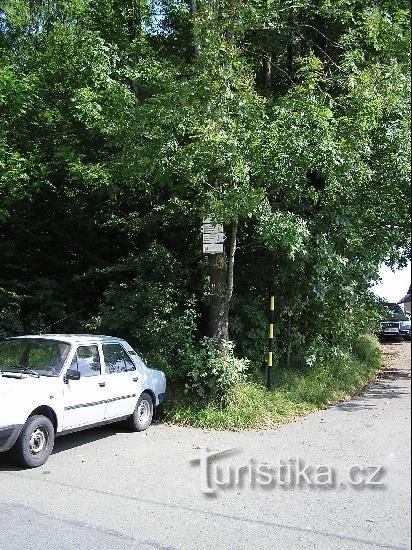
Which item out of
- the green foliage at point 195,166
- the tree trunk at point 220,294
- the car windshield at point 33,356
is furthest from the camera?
the tree trunk at point 220,294

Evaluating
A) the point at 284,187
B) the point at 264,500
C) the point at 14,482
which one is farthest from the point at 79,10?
the point at 264,500

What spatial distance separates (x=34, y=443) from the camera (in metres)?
6.89

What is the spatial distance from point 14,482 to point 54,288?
26.2 feet

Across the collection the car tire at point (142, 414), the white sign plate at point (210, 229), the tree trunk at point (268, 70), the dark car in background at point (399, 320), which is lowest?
the car tire at point (142, 414)

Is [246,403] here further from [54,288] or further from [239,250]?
[54,288]

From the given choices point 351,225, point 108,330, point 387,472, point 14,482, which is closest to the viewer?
point 387,472

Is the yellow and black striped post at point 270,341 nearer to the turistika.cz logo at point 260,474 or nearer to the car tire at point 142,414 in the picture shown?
the car tire at point 142,414

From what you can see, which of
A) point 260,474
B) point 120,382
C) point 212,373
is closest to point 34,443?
point 120,382

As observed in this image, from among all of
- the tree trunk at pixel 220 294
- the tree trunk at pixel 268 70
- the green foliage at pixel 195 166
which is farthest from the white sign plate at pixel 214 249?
the tree trunk at pixel 268 70

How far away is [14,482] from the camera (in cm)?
618

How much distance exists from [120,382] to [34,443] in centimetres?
188

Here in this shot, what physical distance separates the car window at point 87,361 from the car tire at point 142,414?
107 centimetres

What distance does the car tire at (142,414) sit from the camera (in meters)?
8.83

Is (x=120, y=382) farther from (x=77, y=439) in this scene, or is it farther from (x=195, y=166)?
(x=195, y=166)
